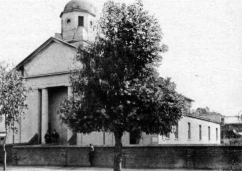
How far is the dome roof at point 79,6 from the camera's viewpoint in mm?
42000

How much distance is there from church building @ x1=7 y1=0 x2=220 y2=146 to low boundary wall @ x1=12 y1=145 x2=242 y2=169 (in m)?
6.83

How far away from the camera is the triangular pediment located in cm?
3838

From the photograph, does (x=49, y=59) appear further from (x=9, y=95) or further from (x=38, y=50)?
(x=9, y=95)

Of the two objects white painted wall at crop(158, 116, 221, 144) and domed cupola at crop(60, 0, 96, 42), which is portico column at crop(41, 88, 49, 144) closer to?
domed cupola at crop(60, 0, 96, 42)

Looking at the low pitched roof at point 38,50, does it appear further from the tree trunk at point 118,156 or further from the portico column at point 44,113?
the tree trunk at point 118,156

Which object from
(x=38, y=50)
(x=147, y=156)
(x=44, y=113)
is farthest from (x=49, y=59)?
(x=147, y=156)

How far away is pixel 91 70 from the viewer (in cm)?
1872

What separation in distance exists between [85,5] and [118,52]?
25682mm

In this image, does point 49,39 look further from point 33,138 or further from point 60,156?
point 60,156

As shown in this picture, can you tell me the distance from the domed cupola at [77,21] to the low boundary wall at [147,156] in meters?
15.3

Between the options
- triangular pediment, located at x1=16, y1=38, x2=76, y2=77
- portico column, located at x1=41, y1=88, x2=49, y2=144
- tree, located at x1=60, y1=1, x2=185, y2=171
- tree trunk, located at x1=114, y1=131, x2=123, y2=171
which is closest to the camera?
tree, located at x1=60, y1=1, x2=185, y2=171

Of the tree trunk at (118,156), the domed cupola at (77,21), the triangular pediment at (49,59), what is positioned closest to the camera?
the tree trunk at (118,156)

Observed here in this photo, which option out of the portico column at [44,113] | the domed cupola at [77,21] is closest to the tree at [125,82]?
the portico column at [44,113]

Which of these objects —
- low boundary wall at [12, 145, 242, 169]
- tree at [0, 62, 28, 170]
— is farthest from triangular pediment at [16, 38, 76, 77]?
tree at [0, 62, 28, 170]
